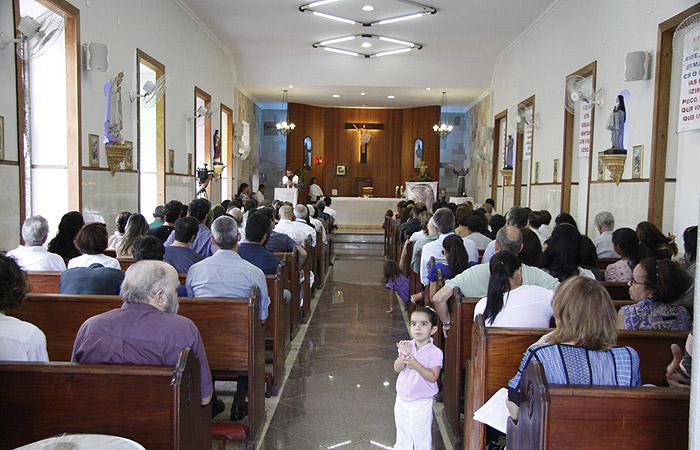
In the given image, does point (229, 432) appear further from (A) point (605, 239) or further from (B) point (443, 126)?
(B) point (443, 126)

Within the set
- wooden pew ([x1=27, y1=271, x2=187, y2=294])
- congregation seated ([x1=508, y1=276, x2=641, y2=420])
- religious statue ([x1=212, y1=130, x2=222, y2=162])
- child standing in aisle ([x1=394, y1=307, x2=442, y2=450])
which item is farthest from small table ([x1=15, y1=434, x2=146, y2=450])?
religious statue ([x1=212, y1=130, x2=222, y2=162])

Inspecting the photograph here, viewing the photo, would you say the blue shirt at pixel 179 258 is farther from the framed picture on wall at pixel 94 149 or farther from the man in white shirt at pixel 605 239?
the man in white shirt at pixel 605 239

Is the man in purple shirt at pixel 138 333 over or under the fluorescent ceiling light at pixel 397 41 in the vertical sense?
under

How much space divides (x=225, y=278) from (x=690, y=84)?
4.44 metres

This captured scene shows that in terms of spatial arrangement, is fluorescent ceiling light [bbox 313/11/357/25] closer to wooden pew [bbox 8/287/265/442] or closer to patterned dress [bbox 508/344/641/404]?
wooden pew [bbox 8/287/265/442]

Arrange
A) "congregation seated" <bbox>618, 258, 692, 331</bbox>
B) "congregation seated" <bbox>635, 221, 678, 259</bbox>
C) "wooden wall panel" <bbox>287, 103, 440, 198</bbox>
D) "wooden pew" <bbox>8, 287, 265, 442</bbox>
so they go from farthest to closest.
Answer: "wooden wall panel" <bbox>287, 103, 440, 198</bbox>, "congregation seated" <bbox>635, 221, 678, 259</bbox>, "wooden pew" <bbox>8, 287, 265, 442</bbox>, "congregation seated" <bbox>618, 258, 692, 331</bbox>

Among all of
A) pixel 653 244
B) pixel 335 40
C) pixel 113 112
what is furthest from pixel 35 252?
pixel 335 40

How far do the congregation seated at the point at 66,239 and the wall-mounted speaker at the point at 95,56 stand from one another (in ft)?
8.76

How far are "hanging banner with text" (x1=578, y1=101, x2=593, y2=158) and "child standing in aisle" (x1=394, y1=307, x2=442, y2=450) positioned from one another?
229 inches

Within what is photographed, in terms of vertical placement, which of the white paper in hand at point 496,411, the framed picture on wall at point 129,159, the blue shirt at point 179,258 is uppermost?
the framed picture on wall at point 129,159

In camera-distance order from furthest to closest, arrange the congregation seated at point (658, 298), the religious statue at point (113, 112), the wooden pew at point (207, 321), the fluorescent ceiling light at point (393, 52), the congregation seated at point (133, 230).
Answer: the fluorescent ceiling light at point (393, 52), the religious statue at point (113, 112), the congregation seated at point (133, 230), the wooden pew at point (207, 321), the congregation seated at point (658, 298)

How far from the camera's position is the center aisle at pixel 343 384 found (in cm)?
350

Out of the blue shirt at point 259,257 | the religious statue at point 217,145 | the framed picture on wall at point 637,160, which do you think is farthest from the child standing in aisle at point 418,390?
the religious statue at point 217,145

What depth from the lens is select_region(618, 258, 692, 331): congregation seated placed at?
2.91 meters
